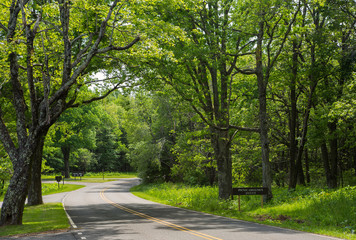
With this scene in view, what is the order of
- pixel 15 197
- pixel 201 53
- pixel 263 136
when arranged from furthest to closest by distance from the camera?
pixel 263 136, pixel 201 53, pixel 15 197

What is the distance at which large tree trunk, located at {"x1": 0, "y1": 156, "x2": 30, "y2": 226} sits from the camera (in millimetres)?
13602

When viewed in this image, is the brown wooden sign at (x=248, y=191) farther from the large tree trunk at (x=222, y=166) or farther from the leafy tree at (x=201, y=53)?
the large tree trunk at (x=222, y=166)

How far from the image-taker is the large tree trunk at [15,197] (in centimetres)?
1360

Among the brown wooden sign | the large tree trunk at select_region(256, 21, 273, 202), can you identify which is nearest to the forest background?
the large tree trunk at select_region(256, 21, 273, 202)

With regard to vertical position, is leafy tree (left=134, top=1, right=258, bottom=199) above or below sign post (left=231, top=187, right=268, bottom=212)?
above

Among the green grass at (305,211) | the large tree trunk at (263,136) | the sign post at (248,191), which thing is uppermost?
the large tree trunk at (263,136)

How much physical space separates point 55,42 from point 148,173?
28997mm

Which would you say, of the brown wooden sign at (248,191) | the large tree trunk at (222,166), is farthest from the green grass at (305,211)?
the large tree trunk at (222,166)

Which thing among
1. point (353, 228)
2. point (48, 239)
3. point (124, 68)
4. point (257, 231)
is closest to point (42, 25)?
point (124, 68)

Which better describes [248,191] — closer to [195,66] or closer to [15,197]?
[195,66]

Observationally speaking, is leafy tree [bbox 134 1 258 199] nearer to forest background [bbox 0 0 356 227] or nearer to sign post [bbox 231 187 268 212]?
forest background [bbox 0 0 356 227]

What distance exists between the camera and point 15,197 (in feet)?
44.7

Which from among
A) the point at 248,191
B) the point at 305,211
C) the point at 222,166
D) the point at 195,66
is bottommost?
the point at 305,211

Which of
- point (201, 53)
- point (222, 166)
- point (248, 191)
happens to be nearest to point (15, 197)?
point (248, 191)
